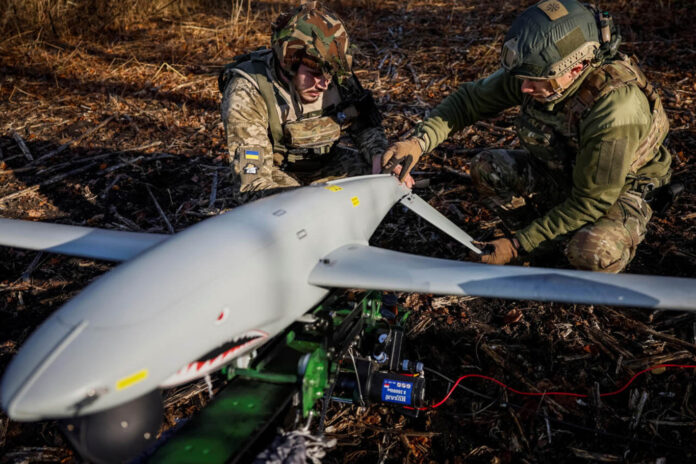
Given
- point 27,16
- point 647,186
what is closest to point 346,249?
point 647,186

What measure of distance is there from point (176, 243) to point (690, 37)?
9764 mm

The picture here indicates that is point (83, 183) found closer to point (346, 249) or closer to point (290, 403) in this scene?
point (346, 249)

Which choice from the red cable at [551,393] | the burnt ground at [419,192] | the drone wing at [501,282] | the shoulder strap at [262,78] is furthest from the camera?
the shoulder strap at [262,78]

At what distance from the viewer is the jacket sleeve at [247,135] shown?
14.1 feet

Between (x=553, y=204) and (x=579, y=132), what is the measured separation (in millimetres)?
1099

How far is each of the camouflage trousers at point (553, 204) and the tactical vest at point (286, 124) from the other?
1693 mm

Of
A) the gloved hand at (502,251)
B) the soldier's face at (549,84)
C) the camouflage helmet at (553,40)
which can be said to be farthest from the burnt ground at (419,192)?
the camouflage helmet at (553,40)

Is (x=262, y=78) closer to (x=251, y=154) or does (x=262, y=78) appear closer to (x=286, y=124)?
(x=286, y=124)

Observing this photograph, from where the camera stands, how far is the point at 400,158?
464 centimetres

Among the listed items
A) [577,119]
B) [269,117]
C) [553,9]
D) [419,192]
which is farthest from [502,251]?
[269,117]

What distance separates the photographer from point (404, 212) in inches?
235

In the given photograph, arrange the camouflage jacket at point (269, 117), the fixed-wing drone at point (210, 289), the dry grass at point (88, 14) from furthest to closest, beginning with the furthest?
the dry grass at point (88, 14)
the camouflage jacket at point (269, 117)
the fixed-wing drone at point (210, 289)

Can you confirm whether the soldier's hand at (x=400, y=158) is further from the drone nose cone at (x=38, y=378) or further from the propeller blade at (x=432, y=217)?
the drone nose cone at (x=38, y=378)

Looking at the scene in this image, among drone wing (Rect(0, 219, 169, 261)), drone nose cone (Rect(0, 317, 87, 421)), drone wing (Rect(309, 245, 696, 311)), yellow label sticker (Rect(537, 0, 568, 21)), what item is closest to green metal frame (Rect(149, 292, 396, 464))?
drone wing (Rect(309, 245, 696, 311))
